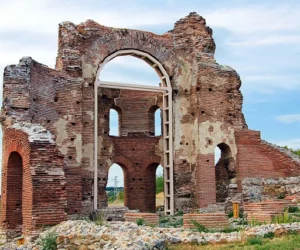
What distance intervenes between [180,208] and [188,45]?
234 inches

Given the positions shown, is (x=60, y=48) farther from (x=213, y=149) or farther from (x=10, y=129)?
(x=213, y=149)

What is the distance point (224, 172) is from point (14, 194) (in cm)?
883

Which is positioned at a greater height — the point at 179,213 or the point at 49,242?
the point at 179,213

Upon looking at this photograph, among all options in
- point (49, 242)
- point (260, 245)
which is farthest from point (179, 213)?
point (260, 245)

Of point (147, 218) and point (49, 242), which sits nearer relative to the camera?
point (49, 242)

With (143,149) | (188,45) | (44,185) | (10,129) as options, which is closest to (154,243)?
(44,185)

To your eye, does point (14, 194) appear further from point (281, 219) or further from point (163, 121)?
point (281, 219)

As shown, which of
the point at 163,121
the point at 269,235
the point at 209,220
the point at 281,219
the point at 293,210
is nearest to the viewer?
the point at 269,235

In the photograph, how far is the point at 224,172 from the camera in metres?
20.8

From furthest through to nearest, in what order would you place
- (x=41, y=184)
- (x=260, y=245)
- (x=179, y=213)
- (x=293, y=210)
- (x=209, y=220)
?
(x=179, y=213)
(x=293, y=210)
(x=41, y=184)
(x=209, y=220)
(x=260, y=245)

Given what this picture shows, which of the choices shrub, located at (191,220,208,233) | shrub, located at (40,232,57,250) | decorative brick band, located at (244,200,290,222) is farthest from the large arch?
shrub, located at (40,232,57,250)

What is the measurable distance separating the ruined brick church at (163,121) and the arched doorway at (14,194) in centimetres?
3

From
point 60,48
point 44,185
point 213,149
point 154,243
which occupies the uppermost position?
point 60,48

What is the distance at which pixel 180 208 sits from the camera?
749 inches
